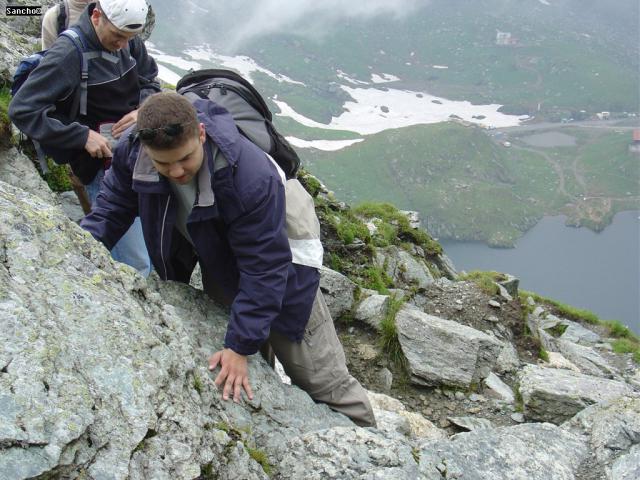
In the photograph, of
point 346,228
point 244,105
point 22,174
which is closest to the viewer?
point 244,105

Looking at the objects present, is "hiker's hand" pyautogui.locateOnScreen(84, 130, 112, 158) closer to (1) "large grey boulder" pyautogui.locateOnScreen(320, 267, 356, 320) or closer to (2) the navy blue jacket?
(2) the navy blue jacket

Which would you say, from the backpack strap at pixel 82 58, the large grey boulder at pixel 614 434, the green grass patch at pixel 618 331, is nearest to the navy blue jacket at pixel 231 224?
Answer: the backpack strap at pixel 82 58

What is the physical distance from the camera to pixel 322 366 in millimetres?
6801

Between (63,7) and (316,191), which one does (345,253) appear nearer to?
(316,191)

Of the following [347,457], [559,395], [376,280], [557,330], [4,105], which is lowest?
[557,330]

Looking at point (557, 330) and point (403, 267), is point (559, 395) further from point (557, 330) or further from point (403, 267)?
point (557, 330)

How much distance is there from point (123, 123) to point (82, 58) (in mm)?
923

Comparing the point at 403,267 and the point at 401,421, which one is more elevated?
the point at 401,421

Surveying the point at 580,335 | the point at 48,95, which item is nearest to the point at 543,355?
the point at 580,335

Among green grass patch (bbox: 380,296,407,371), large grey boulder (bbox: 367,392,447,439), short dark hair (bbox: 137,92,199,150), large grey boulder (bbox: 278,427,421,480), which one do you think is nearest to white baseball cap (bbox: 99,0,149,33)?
short dark hair (bbox: 137,92,199,150)

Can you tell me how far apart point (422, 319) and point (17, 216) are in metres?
9.61

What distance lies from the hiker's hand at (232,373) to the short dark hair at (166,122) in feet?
7.68

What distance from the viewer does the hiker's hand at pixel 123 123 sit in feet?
Answer: 23.5

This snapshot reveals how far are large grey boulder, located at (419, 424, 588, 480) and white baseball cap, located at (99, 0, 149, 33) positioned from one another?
599 cm
